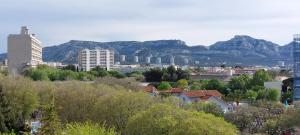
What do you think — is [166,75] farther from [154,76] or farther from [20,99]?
[20,99]

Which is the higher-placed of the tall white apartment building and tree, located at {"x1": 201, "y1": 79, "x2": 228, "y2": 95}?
the tall white apartment building

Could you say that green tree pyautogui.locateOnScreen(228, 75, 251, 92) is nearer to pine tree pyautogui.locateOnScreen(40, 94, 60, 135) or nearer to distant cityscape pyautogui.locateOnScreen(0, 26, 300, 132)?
distant cityscape pyautogui.locateOnScreen(0, 26, 300, 132)

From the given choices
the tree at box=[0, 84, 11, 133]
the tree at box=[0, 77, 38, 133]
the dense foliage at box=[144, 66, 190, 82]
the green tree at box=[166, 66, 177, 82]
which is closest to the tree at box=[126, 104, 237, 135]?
the tree at box=[0, 84, 11, 133]

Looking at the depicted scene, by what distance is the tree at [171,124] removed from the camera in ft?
86.6

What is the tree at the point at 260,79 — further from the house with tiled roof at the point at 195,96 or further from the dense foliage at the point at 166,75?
the house with tiled roof at the point at 195,96

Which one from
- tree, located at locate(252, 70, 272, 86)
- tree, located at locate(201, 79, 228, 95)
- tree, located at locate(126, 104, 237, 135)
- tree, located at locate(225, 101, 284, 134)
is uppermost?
tree, located at locate(252, 70, 272, 86)

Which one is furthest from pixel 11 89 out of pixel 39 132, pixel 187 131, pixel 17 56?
pixel 17 56

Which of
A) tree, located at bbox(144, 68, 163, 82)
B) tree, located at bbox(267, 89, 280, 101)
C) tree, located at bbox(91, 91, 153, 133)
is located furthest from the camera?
tree, located at bbox(144, 68, 163, 82)

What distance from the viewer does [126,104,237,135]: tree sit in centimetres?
2638

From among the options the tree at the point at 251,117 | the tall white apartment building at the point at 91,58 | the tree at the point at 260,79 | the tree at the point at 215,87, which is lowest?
the tree at the point at 251,117

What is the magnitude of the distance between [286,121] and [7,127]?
64.8 ft

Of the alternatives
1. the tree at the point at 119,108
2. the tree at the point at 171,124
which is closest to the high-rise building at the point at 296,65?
the tree at the point at 119,108

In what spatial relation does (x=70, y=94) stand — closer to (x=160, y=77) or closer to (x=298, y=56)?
(x=298, y=56)

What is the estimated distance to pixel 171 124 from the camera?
1093 inches
